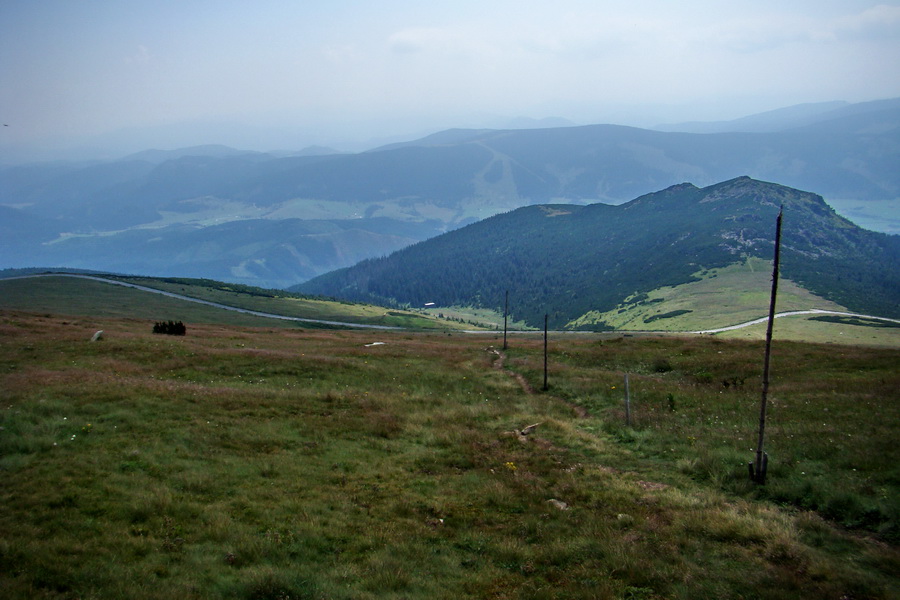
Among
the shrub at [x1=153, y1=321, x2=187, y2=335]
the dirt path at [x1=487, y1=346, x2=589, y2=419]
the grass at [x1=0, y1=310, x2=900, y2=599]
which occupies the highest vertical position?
the shrub at [x1=153, y1=321, x2=187, y2=335]

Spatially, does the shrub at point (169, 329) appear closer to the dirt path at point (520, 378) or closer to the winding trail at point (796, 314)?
the dirt path at point (520, 378)

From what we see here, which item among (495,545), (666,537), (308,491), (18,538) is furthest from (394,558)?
(18,538)

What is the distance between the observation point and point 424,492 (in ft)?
62.0

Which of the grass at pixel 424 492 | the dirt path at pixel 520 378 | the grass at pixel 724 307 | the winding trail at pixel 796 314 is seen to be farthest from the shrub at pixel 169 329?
the grass at pixel 724 307

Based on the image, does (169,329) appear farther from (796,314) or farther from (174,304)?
(796,314)

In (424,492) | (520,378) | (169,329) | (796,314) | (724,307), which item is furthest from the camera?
(724,307)

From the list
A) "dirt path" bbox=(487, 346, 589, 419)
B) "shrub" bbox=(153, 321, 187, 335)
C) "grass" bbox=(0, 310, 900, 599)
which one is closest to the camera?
"grass" bbox=(0, 310, 900, 599)


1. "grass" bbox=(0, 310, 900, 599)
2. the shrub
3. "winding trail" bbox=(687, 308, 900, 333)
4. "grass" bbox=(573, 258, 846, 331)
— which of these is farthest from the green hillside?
"winding trail" bbox=(687, 308, 900, 333)

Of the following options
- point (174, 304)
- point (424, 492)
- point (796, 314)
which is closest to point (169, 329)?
point (424, 492)

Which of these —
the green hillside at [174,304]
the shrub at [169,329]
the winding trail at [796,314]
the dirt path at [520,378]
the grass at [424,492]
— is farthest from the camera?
the winding trail at [796,314]

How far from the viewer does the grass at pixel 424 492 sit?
476 inches

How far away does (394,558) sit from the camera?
44.2 feet

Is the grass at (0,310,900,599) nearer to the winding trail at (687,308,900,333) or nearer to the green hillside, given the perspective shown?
the green hillside

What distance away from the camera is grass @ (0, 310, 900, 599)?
12.1 meters
